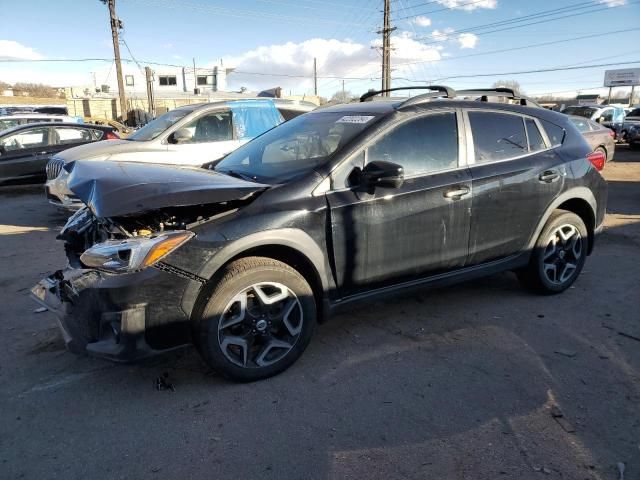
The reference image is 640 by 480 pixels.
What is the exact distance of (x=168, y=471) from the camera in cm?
234

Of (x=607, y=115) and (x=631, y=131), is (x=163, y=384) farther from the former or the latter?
(x=607, y=115)

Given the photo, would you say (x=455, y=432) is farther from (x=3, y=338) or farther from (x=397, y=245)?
(x=3, y=338)

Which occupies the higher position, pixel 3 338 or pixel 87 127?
pixel 87 127

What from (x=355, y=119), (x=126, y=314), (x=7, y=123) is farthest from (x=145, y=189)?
(x=7, y=123)

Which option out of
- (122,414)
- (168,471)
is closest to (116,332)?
(122,414)

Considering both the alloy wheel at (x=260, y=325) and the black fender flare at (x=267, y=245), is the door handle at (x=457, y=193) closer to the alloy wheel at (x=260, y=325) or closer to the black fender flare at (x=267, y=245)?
the black fender flare at (x=267, y=245)

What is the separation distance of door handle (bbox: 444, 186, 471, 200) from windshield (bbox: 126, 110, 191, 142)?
567 cm

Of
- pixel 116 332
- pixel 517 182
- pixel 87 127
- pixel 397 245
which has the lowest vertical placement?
pixel 116 332

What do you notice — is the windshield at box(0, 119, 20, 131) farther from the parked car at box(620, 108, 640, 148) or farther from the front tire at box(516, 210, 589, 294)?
the parked car at box(620, 108, 640, 148)

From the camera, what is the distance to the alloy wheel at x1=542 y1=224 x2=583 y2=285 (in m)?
4.46

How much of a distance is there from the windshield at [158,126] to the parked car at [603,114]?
1758cm

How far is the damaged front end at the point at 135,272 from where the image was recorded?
2686 millimetres

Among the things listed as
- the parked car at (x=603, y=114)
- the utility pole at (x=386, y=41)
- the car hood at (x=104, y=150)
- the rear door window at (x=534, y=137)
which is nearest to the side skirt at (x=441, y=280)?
the rear door window at (x=534, y=137)

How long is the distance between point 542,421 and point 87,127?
434 inches
